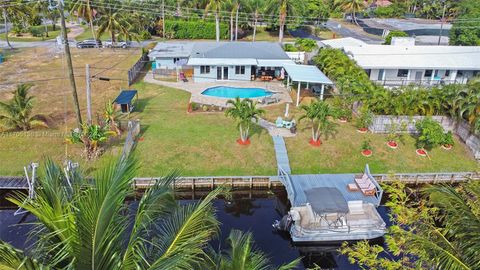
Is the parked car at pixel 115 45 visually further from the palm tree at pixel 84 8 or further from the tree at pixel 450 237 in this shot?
the tree at pixel 450 237

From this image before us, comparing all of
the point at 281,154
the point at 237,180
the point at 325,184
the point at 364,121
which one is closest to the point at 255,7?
the point at 364,121

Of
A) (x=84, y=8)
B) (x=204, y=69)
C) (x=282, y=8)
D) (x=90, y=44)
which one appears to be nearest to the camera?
(x=204, y=69)

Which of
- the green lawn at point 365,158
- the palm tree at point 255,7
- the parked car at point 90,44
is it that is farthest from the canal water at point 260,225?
the palm tree at point 255,7

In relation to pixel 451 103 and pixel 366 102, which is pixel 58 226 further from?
pixel 451 103

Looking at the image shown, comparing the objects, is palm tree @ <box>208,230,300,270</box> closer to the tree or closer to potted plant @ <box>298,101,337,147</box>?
the tree

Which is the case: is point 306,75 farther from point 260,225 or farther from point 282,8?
point 282,8
